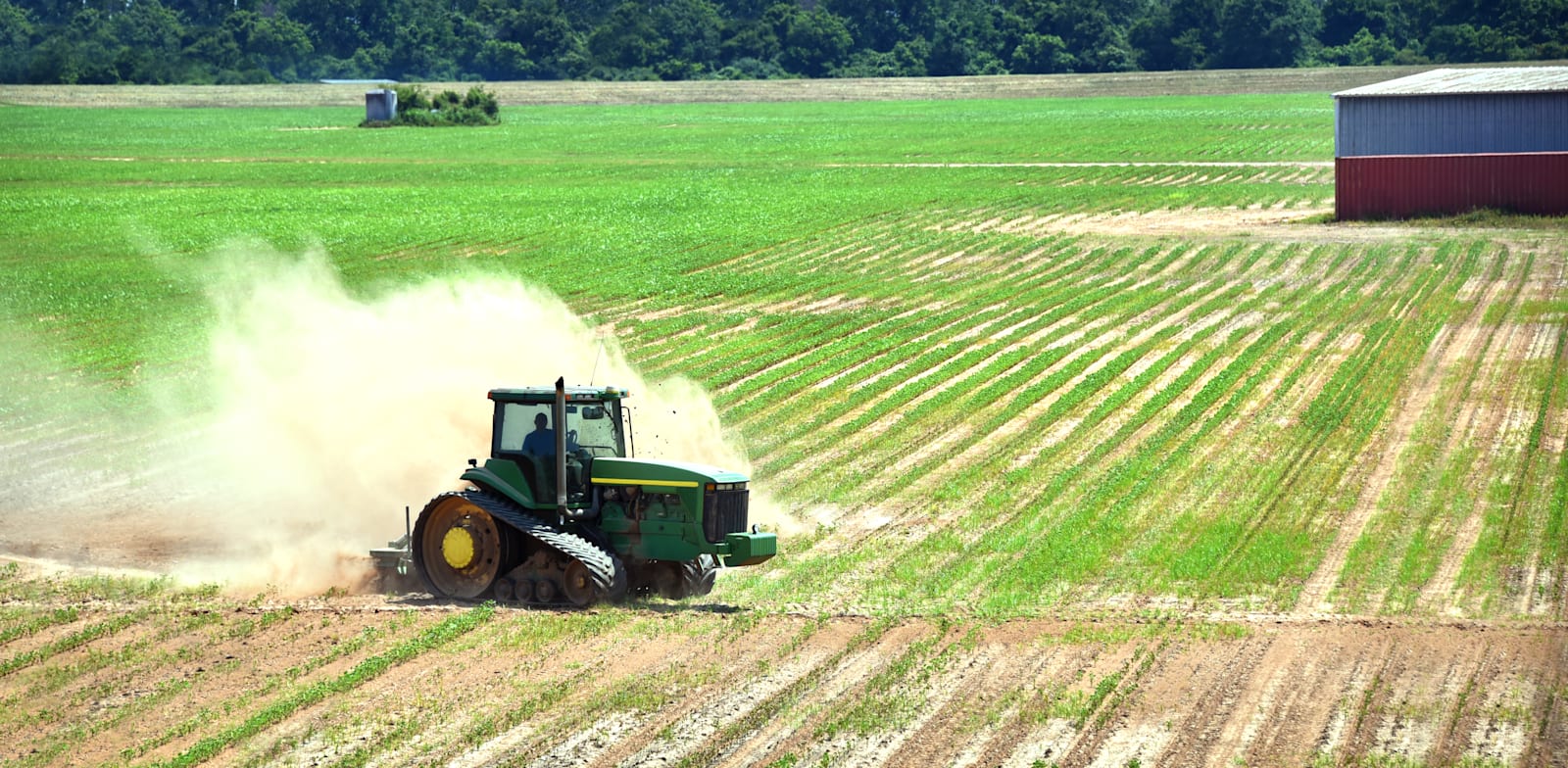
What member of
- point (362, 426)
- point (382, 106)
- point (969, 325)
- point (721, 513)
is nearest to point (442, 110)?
point (382, 106)

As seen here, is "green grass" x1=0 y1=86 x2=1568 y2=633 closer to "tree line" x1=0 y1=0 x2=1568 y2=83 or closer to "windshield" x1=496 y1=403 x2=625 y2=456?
"windshield" x1=496 y1=403 x2=625 y2=456

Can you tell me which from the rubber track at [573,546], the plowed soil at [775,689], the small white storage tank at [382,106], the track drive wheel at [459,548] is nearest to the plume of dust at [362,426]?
the track drive wheel at [459,548]

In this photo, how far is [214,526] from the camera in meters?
23.6

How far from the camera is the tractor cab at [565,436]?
19.2m

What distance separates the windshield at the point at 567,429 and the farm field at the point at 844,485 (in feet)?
5.86

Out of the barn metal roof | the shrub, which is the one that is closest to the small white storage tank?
the shrub

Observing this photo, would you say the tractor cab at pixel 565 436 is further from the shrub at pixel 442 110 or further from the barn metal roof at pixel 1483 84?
the shrub at pixel 442 110

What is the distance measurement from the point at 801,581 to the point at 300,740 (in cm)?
720

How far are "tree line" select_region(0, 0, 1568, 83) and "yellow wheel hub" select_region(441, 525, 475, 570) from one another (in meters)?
141

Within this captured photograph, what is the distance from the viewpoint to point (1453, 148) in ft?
178

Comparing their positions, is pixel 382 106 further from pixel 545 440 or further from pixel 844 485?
pixel 545 440

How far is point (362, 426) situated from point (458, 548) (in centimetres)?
439

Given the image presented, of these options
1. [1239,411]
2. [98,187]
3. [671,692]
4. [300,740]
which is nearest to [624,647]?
[671,692]

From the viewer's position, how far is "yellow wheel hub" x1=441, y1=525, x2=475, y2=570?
64.0 feet
